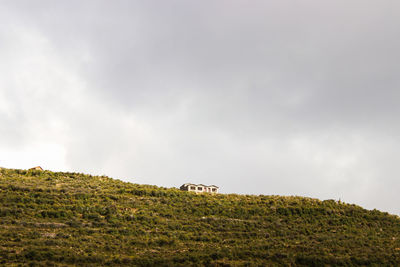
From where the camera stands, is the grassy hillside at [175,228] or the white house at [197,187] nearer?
the grassy hillside at [175,228]

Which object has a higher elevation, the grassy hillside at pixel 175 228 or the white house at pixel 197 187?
the white house at pixel 197 187

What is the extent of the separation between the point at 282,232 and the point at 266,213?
25.9ft

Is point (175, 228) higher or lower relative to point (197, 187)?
lower

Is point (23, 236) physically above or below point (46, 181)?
below

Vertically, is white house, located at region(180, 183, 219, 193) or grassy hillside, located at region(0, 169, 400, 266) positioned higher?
white house, located at region(180, 183, 219, 193)

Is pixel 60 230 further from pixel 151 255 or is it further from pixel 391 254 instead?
pixel 391 254

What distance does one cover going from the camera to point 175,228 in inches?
1443

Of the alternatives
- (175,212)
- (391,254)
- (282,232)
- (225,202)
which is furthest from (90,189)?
(391,254)

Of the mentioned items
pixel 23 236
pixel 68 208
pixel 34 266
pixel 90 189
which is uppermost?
pixel 90 189

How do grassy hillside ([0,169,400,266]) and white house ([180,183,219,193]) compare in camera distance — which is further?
white house ([180,183,219,193])

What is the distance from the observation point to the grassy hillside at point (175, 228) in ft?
89.8

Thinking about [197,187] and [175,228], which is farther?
[197,187]

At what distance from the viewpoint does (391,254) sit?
30719 millimetres

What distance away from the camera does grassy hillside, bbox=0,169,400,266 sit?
2736cm
